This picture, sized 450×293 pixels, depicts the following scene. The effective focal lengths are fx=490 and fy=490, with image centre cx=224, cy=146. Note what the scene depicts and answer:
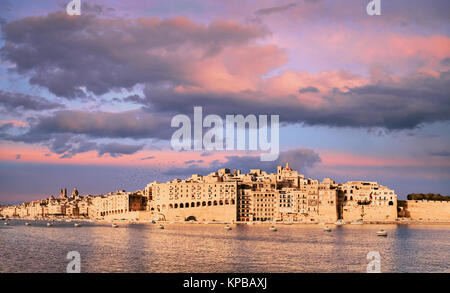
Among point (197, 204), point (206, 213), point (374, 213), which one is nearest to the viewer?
point (374, 213)

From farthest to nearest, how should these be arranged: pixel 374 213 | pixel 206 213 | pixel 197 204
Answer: pixel 197 204, pixel 206 213, pixel 374 213

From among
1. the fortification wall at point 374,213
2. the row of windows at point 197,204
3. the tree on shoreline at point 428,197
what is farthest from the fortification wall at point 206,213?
the tree on shoreline at point 428,197

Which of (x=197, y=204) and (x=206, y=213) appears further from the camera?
(x=197, y=204)

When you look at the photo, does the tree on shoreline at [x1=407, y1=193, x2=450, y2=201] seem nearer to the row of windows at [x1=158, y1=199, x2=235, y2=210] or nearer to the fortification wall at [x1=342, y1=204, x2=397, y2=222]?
the fortification wall at [x1=342, y1=204, x2=397, y2=222]

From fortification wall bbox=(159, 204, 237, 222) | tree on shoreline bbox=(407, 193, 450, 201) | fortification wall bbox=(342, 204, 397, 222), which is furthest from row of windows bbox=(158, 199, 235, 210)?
tree on shoreline bbox=(407, 193, 450, 201)

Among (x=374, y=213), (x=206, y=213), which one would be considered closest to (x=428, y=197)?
(x=374, y=213)

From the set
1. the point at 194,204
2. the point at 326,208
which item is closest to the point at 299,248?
the point at 326,208

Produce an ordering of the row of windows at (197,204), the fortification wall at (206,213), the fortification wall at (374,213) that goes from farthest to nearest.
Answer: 1. the row of windows at (197,204)
2. the fortification wall at (206,213)
3. the fortification wall at (374,213)

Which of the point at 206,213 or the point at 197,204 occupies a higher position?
the point at 197,204

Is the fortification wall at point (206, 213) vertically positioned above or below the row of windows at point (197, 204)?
below

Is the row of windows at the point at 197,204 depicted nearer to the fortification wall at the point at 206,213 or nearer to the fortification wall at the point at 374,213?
the fortification wall at the point at 206,213

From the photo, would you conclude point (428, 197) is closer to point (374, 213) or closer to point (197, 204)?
point (374, 213)
